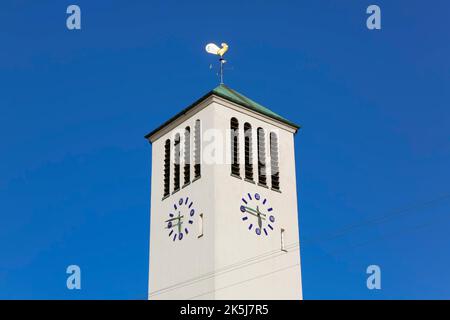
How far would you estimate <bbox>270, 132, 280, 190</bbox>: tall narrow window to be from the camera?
40594 mm

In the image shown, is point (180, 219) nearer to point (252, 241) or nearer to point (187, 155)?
point (187, 155)

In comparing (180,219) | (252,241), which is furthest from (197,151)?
(252,241)

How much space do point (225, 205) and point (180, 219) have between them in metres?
2.53

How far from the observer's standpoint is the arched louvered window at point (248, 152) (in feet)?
130

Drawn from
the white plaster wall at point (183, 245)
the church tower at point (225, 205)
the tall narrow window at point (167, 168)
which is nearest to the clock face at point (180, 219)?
the church tower at point (225, 205)

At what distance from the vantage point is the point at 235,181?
1531 inches

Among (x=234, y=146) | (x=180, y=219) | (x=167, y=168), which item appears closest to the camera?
(x=180, y=219)

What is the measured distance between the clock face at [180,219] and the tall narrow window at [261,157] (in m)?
3.21

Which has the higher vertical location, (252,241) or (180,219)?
(180,219)

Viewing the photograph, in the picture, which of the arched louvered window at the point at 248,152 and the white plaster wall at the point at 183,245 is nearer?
the white plaster wall at the point at 183,245

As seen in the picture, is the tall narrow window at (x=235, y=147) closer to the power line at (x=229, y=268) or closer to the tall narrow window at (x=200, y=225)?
the tall narrow window at (x=200, y=225)

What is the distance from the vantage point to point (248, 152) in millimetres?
40219
